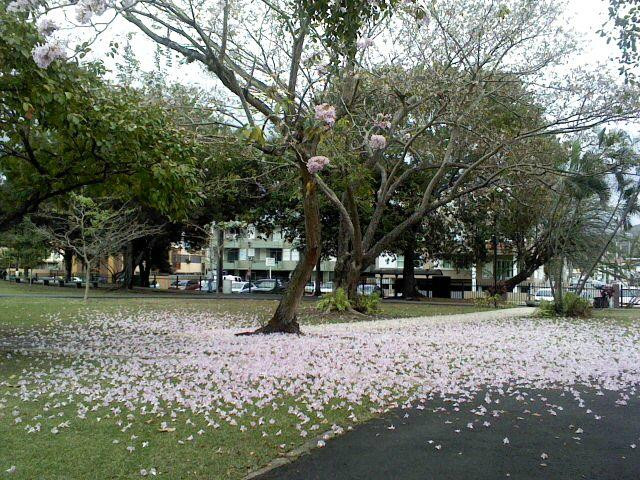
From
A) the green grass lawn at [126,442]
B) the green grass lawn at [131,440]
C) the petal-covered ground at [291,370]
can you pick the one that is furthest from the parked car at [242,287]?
the green grass lawn at [126,442]

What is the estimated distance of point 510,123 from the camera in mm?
17234

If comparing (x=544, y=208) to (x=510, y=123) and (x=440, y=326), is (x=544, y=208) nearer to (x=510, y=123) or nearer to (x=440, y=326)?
(x=510, y=123)

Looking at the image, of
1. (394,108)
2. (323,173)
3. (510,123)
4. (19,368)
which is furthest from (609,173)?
(19,368)

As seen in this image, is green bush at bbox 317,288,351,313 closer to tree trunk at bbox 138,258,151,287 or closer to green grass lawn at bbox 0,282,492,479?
green grass lawn at bbox 0,282,492,479

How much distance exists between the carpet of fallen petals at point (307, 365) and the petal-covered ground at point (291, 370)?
0.02 metres

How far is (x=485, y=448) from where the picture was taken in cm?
462

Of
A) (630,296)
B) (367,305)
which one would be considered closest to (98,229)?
(367,305)

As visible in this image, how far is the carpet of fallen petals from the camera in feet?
20.1

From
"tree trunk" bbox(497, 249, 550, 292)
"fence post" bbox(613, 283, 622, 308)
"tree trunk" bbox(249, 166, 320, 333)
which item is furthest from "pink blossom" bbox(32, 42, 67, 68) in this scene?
"fence post" bbox(613, 283, 622, 308)

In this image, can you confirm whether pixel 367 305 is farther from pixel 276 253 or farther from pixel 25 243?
pixel 276 253

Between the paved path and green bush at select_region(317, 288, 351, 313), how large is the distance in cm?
1161

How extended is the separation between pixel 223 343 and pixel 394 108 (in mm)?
8755

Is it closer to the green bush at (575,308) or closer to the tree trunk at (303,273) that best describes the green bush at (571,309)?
the green bush at (575,308)

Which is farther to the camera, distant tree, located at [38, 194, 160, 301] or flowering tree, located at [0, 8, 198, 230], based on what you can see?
distant tree, located at [38, 194, 160, 301]
